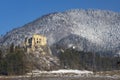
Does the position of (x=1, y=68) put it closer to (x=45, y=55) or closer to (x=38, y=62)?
(x=38, y=62)

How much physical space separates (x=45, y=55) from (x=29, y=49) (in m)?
8.70

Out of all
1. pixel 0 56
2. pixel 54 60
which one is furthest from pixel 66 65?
pixel 0 56

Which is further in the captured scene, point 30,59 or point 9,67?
point 30,59

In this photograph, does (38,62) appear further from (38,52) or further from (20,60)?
(20,60)

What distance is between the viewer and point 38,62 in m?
176

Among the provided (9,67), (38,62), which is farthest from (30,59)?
(9,67)

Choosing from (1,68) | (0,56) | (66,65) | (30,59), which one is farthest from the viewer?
(66,65)

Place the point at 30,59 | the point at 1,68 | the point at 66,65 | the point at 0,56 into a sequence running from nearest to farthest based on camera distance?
the point at 1,68, the point at 0,56, the point at 30,59, the point at 66,65

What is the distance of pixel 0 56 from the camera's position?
155m

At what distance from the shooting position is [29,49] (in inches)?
7854

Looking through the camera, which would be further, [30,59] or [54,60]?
[54,60]

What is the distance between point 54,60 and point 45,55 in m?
5.63

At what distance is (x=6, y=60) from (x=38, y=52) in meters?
47.6

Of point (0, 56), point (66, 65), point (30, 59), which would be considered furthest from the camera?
point (66, 65)
